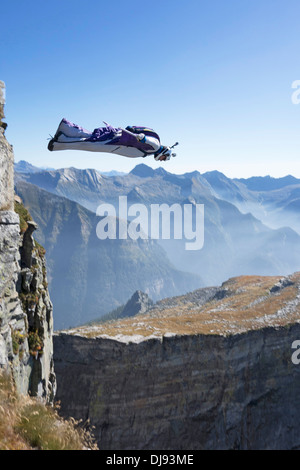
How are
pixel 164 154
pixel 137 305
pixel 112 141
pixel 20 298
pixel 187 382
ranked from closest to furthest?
pixel 112 141, pixel 164 154, pixel 20 298, pixel 187 382, pixel 137 305

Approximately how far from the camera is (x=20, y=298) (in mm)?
19828

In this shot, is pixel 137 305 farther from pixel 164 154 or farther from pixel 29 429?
pixel 29 429

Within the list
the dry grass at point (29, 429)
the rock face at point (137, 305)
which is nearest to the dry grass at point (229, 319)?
the dry grass at point (29, 429)

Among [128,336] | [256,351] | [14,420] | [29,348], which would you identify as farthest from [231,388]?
[14,420]

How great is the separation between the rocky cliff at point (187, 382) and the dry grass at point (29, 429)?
35381mm

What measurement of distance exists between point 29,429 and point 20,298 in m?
11.8

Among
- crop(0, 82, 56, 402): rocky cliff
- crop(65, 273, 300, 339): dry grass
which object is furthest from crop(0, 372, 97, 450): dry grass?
crop(65, 273, 300, 339): dry grass

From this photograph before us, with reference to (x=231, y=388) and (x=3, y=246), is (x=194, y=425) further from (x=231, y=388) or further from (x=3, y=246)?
(x=3, y=246)

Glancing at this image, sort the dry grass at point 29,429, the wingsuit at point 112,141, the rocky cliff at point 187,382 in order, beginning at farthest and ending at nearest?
the rocky cliff at point 187,382
the wingsuit at point 112,141
the dry grass at point 29,429

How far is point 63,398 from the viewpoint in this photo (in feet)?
140

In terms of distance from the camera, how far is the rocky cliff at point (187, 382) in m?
43.5

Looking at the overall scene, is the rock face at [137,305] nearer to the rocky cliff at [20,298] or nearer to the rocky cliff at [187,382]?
the rocky cliff at [187,382]

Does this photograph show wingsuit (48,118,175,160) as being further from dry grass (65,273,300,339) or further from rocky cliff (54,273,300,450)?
dry grass (65,273,300,339)

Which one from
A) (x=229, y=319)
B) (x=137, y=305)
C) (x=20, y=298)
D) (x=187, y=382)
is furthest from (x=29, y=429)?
(x=137, y=305)
